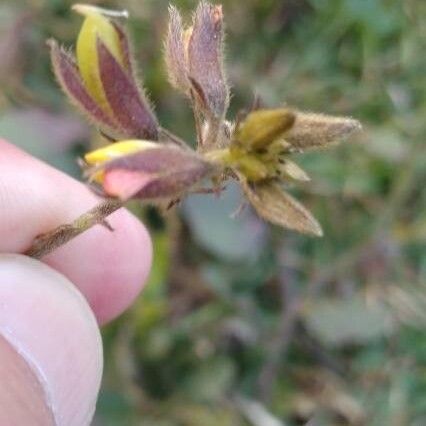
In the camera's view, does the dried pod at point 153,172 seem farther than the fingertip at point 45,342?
No

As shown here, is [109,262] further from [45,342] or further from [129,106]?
[129,106]

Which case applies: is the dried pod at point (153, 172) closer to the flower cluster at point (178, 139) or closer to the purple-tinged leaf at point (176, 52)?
the flower cluster at point (178, 139)

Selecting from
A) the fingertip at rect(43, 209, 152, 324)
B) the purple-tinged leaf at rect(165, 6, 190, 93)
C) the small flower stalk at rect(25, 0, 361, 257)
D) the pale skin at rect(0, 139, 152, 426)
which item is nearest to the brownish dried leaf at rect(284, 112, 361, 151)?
the small flower stalk at rect(25, 0, 361, 257)

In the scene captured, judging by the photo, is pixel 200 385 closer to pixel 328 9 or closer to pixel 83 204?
pixel 83 204

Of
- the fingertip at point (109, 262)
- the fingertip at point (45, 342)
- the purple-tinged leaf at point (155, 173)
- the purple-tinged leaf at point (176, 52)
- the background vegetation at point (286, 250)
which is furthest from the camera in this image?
the background vegetation at point (286, 250)

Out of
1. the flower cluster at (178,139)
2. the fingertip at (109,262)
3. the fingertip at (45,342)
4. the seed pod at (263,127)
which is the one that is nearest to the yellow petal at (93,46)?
the flower cluster at (178,139)

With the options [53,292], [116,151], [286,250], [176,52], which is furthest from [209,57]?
[286,250]

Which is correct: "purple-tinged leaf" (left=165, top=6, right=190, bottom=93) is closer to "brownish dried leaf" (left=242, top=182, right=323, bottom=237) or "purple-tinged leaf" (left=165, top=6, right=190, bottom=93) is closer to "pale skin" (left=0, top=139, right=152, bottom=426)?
"brownish dried leaf" (left=242, top=182, right=323, bottom=237)

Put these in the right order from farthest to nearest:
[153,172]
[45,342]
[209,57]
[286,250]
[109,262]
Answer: [286,250] < [109,262] < [45,342] < [209,57] < [153,172]
